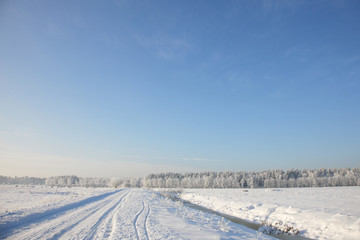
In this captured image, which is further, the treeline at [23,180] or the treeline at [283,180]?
the treeline at [23,180]

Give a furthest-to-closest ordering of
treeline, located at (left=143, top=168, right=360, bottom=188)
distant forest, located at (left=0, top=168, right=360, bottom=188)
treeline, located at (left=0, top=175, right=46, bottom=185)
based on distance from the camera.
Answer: treeline, located at (left=0, top=175, right=46, bottom=185) < distant forest, located at (left=0, top=168, right=360, bottom=188) < treeline, located at (left=143, top=168, right=360, bottom=188)

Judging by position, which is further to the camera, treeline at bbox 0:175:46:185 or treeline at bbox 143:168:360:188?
treeline at bbox 0:175:46:185

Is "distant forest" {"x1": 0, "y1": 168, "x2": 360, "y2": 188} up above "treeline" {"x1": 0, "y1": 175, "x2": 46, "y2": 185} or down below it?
above

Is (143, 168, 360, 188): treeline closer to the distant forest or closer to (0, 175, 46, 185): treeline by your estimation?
the distant forest

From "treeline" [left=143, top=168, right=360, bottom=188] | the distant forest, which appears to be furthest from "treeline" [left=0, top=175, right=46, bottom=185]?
"treeline" [left=143, top=168, right=360, bottom=188]

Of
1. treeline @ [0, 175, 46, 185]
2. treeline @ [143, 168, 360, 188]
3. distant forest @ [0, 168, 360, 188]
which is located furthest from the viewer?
treeline @ [0, 175, 46, 185]

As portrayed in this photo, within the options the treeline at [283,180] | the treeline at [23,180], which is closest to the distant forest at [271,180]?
the treeline at [283,180]

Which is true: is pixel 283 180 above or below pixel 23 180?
above

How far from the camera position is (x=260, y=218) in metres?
17.9

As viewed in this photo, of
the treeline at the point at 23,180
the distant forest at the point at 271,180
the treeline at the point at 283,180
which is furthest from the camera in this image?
the treeline at the point at 23,180

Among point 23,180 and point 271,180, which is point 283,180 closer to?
point 271,180

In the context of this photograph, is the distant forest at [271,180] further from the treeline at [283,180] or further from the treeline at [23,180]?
the treeline at [23,180]

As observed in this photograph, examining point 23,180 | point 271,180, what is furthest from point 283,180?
point 23,180

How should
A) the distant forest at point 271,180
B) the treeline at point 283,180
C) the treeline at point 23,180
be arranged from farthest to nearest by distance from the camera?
1. the treeline at point 23,180
2. the distant forest at point 271,180
3. the treeline at point 283,180
